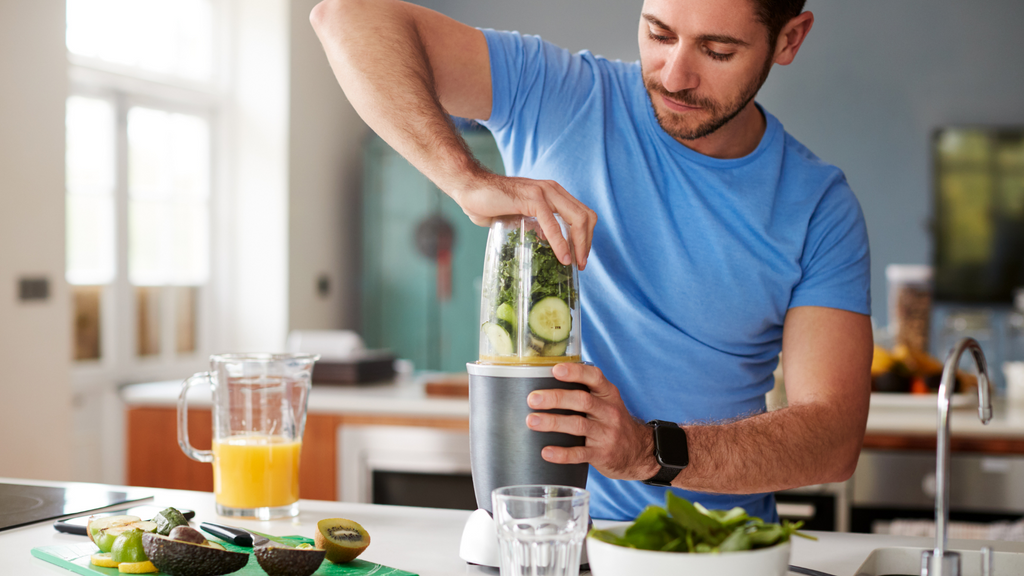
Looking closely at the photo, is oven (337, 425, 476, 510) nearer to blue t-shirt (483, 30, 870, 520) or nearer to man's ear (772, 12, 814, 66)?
blue t-shirt (483, 30, 870, 520)

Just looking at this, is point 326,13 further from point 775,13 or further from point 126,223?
point 126,223

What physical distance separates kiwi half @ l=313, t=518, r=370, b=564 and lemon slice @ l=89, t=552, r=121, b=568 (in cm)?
21

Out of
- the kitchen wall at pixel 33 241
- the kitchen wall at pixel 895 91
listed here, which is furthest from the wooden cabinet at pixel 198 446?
the kitchen wall at pixel 895 91

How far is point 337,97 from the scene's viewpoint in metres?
5.04

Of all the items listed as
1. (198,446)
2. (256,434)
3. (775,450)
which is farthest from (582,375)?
(198,446)

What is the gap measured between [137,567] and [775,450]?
0.77 meters

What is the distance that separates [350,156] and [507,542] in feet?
15.2

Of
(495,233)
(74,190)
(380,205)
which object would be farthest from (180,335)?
(495,233)

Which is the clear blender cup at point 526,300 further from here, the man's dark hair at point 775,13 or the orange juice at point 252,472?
the man's dark hair at point 775,13

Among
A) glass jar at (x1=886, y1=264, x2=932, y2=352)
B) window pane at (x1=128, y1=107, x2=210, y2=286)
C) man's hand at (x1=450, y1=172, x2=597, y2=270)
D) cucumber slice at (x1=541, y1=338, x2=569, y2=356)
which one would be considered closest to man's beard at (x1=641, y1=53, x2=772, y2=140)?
man's hand at (x1=450, y1=172, x2=597, y2=270)

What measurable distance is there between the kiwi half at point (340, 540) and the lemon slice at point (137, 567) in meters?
0.16

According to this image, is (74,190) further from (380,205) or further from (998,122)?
(998,122)

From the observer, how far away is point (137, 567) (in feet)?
2.94

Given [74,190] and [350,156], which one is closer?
[74,190]
